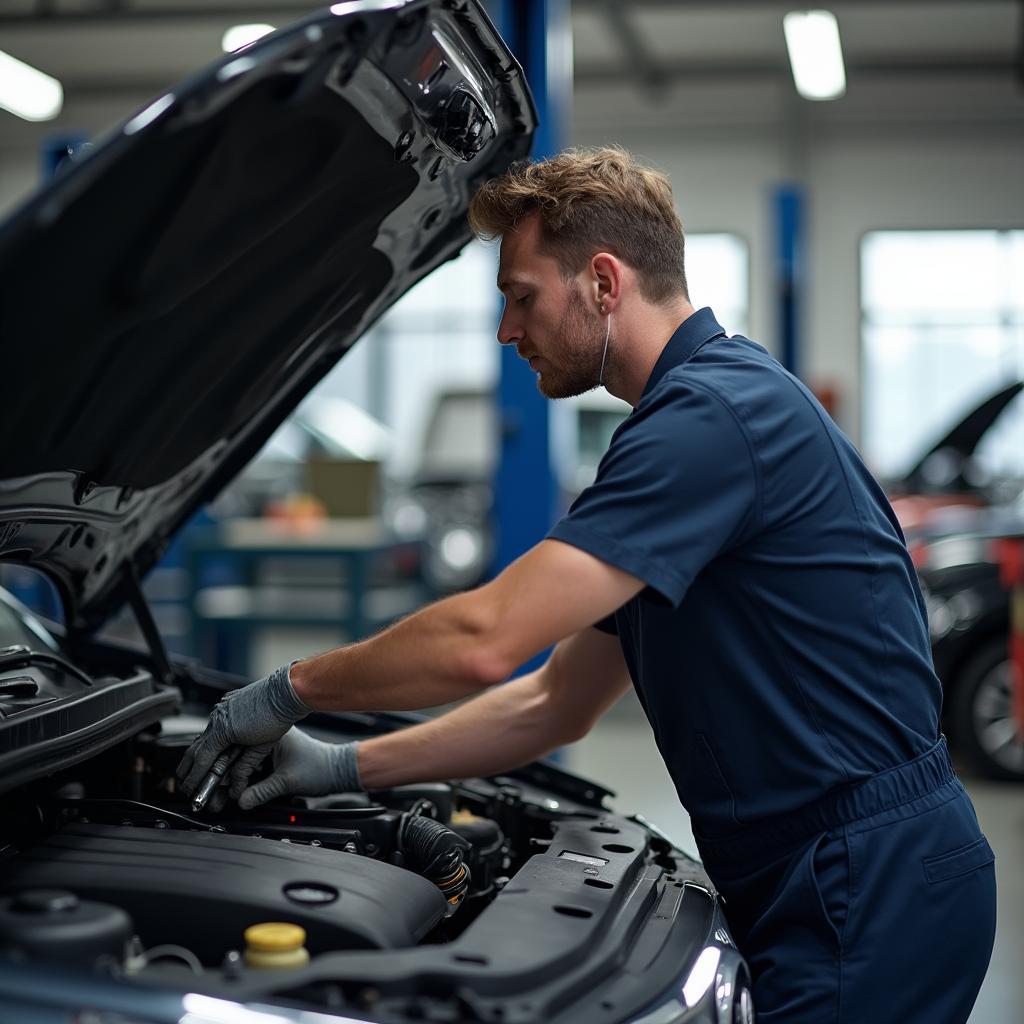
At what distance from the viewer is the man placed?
1417 mm

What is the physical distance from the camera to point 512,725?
1967 mm

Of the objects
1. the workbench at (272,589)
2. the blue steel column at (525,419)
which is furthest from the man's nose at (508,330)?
the workbench at (272,589)

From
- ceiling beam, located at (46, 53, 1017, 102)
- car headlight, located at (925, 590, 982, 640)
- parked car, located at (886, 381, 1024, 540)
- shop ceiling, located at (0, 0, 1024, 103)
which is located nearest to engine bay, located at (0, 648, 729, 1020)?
car headlight, located at (925, 590, 982, 640)

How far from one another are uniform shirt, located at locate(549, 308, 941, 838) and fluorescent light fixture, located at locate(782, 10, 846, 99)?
351 inches

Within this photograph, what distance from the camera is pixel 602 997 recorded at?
1239 mm

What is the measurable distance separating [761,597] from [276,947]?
0.69 meters

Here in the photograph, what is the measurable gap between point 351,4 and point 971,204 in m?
13.0

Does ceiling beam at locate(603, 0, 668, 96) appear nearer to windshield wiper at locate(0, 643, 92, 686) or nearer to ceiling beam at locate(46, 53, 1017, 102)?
ceiling beam at locate(46, 53, 1017, 102)

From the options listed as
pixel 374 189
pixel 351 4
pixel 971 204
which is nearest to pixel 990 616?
pixel 374 189

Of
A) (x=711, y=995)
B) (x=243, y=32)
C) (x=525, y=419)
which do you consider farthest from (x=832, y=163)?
(x=711, y=995)

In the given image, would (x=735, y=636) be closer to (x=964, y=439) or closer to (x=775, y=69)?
(x=964, y=439)

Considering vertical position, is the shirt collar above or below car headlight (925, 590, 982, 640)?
above

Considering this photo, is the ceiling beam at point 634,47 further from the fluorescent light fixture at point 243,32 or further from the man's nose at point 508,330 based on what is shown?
the man's nose at point 508,330

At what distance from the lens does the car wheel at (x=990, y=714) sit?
4898 millimetres
